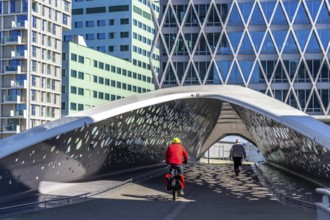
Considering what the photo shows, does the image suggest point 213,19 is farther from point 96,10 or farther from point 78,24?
point 78,24

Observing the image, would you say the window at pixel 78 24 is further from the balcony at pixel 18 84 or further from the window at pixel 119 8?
the balcony at pixel 18 84

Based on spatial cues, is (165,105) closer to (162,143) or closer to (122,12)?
(162,143)

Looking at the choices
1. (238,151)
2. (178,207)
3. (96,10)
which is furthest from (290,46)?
(96,10)

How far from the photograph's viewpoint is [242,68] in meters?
59.4

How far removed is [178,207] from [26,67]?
65460 mm

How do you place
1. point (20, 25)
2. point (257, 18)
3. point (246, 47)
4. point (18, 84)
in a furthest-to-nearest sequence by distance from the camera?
point (20, 25), point (18, 84), point (246, 47), point (257, 18)

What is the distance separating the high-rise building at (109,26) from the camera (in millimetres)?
101312

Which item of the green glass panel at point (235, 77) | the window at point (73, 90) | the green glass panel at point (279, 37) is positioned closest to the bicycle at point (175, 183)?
the green glass panel at point (235, 77)

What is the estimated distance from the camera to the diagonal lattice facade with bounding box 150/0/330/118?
5775 cm

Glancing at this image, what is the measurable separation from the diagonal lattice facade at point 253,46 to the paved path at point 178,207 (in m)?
44.5

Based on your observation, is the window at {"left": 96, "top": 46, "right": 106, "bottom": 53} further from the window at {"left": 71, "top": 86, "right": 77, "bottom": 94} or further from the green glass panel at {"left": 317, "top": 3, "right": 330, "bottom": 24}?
the green glass panel at {"left": 317, "top": 3, "right": 330, "bottom": 24}

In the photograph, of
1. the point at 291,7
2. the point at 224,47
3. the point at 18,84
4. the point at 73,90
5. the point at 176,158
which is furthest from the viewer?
the point at 73,90

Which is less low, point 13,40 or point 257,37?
point 13,40

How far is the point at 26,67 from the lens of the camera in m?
73.5
